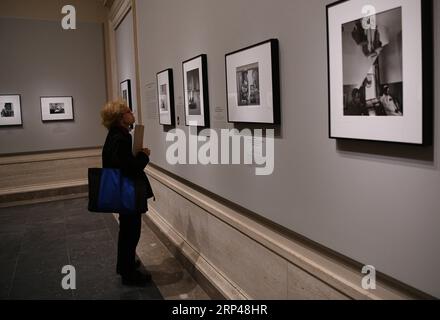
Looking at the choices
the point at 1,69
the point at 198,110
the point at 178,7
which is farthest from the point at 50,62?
the point at 198,110

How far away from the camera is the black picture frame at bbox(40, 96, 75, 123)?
9.88 metres

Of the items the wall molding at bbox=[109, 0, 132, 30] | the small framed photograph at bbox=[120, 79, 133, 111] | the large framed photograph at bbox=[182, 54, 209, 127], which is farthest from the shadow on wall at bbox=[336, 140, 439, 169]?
the small framed photograph at bbox=[120, 79, 133, 111]

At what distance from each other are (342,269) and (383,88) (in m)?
1.12

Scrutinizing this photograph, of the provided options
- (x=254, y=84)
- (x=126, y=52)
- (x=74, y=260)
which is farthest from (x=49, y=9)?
(x=254, y=84)

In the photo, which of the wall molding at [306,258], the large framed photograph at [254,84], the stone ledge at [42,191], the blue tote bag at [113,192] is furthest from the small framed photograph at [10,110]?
the large framed photograph at [254,84]

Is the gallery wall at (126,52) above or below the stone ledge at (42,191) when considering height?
above

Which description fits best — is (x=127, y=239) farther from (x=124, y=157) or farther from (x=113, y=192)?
(x=124, y=157)

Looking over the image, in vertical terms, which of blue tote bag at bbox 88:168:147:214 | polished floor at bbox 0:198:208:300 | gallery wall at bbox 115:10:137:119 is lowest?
polished floor at bbox 0:198:208:300

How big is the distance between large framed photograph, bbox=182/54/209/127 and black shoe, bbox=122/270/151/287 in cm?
190

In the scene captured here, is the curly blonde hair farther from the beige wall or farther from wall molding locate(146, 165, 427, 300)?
the beige wall

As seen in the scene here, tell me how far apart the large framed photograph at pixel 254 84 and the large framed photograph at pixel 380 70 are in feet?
2.05

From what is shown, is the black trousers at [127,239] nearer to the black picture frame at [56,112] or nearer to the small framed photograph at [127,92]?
the small framed photograph at [127,92]

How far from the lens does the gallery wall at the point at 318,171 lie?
1.86 metres

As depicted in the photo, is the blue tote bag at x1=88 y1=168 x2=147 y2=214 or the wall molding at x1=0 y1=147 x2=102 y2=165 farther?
the wall molding at x1=0 y1=147 x2=102 y2=165
